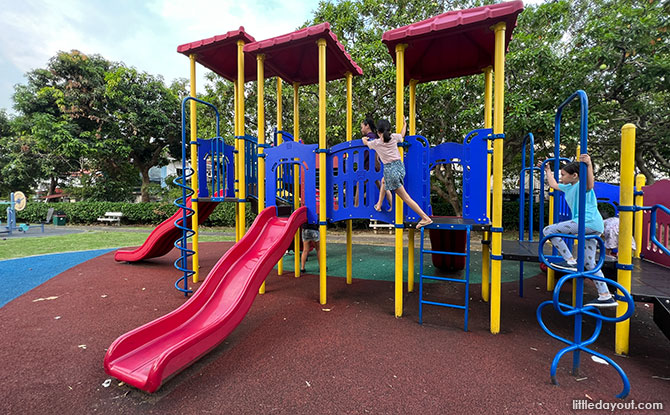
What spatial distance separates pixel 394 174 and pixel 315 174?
1302mm

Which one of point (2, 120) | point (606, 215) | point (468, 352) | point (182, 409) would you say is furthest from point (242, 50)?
point (2, 120)

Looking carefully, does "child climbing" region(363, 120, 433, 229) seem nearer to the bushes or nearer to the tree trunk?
the bushes

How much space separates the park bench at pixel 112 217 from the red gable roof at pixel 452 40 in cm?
1729

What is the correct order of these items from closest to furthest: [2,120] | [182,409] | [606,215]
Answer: [182,409], [606,215], [2,120]

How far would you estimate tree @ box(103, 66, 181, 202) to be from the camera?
51.1 feet

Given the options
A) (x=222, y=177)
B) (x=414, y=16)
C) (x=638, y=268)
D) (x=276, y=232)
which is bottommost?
(x=638, y=268)

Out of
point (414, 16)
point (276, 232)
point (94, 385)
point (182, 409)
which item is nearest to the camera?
point (182, 409)

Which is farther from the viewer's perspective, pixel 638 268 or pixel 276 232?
pixel 276 232

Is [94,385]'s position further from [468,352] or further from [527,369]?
[527,369]

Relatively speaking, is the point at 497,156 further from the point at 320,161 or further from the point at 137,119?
the point at 137,119

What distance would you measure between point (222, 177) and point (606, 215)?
14515mm

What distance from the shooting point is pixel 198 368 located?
253 cm

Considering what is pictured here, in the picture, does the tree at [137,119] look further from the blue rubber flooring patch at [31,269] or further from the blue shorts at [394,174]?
the blue shorts at [394,174]

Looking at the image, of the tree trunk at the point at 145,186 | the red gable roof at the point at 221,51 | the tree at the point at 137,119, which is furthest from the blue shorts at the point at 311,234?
the tree trunk at the point at 145,186
